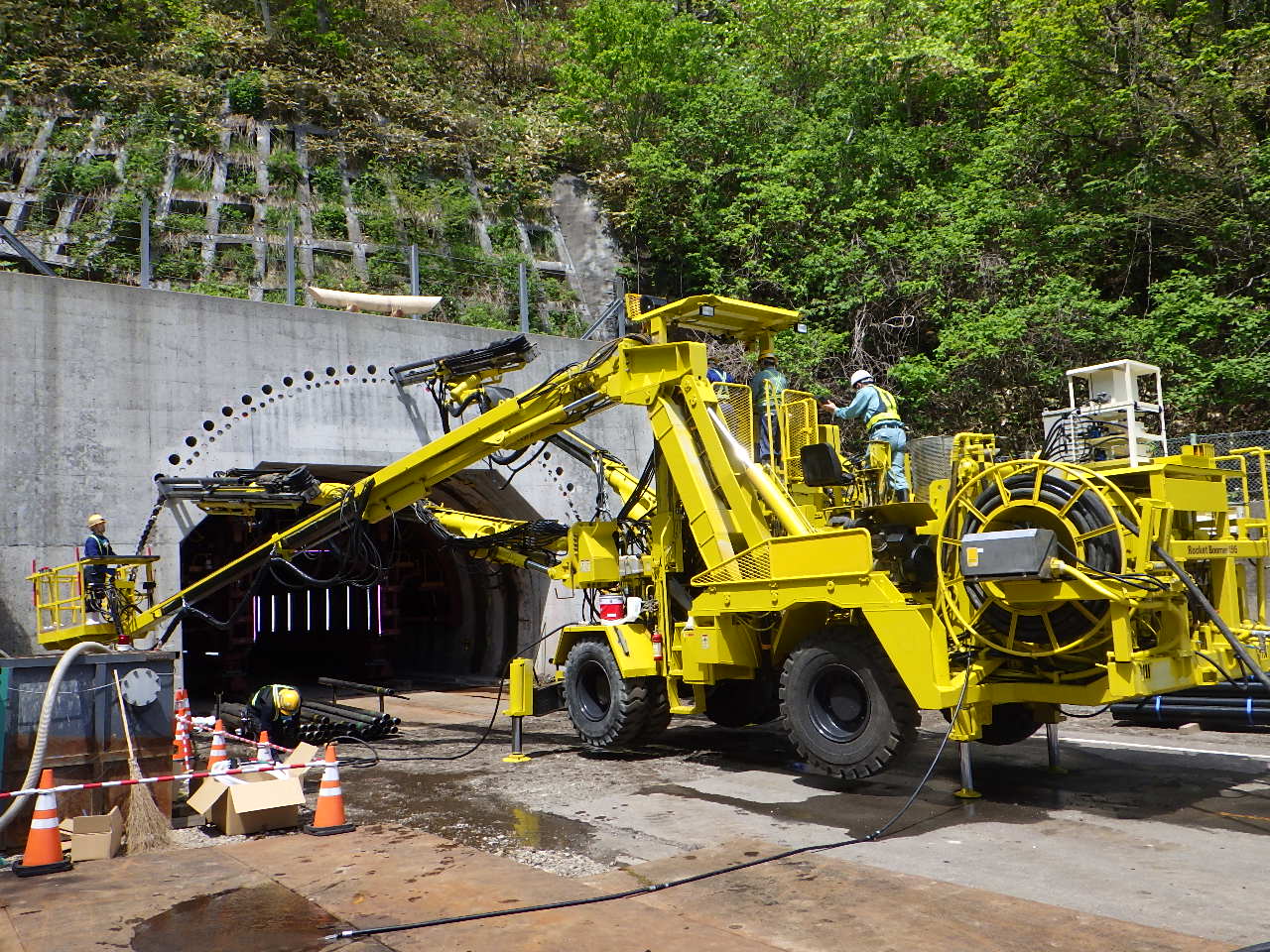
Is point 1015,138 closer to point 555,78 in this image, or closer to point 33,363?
point 555,78

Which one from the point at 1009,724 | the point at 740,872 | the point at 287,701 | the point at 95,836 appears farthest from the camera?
the point at 287,701

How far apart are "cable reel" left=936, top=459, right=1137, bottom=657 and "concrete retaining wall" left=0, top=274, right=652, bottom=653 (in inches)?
404

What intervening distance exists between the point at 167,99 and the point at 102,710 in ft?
71.8

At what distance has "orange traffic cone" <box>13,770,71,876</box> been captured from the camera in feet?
22.1

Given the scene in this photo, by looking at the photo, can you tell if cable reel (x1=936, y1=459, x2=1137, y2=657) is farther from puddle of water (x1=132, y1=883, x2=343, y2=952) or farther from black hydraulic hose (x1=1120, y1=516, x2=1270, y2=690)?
puddle of water (x1=132, y1=883, x2=343, y2=952)

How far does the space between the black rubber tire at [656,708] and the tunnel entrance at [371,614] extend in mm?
7276

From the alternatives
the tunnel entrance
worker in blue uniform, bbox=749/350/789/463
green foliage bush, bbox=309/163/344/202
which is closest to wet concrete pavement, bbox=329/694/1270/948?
worker in blue uniform, bbox=749/350/789/463

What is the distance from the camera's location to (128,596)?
1255 cm

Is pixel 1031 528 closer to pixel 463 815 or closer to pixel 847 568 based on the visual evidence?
pixel 847 568

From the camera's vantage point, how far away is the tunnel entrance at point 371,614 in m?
18.9

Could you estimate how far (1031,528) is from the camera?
25.9 ft

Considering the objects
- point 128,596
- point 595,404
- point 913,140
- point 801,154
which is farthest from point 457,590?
point 913,140

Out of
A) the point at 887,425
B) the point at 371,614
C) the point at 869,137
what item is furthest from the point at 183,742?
the point at 869,137

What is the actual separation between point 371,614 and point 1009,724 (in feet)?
50.0
